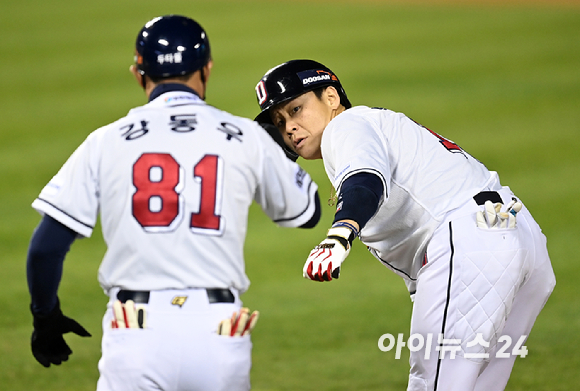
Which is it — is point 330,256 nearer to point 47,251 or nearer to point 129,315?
point 129,315

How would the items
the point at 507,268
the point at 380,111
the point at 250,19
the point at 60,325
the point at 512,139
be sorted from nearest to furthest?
the point at 60,325, the point at 507,268, the point at 380,111, the point at 512,139, the point at 250,19

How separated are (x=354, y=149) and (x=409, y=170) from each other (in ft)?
1.15

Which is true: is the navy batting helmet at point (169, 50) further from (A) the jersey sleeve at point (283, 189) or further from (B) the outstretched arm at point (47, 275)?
(B) the outstretched arm at point (47, 275)

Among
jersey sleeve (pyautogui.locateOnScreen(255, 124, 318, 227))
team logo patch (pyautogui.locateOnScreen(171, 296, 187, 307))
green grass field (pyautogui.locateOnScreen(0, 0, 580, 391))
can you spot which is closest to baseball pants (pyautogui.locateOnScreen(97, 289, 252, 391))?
team logo patch (pyautogui.locateOnScreen(171, 296, 187, 307))

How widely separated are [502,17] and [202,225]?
23.0 metres

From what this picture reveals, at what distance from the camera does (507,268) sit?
2.96 meters

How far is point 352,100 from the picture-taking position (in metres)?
14.1

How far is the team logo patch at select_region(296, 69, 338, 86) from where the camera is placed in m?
3.48

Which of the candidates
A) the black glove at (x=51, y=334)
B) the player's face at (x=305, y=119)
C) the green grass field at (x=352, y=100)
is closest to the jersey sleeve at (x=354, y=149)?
the player's face at (x=305, y=119)

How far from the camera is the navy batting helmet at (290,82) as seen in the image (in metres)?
3.44

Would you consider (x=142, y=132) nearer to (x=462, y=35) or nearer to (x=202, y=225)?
(x=202, y=225)

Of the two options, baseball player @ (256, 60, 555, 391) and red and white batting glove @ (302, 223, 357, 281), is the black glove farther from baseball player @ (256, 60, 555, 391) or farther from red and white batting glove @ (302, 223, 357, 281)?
baseball player @ (256, 60, 555, 391)

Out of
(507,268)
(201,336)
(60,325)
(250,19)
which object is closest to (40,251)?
(60,325)

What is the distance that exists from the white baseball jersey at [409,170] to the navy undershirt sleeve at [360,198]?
6.7 inches
